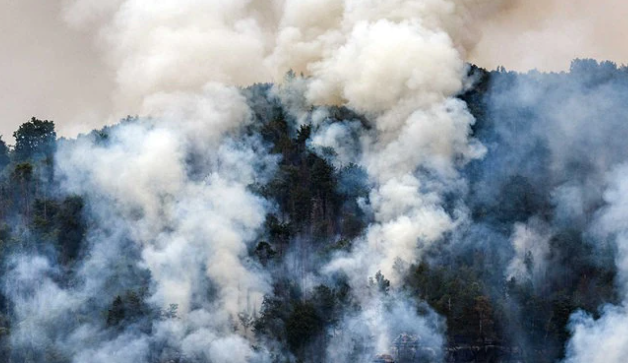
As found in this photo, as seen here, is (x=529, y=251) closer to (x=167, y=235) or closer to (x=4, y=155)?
(x=167, y=235)

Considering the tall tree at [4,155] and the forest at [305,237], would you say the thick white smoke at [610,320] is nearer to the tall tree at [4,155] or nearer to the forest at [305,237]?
the forest at [305,237]

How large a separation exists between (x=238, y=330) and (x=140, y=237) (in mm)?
9934

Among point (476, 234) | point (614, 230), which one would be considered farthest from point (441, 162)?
point (614, 230)

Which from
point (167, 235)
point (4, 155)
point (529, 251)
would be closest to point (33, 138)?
point (4, 155)

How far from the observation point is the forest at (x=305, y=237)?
65.8 metres

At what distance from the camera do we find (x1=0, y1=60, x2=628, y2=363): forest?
65.8 metres

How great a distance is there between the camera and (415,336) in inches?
2539

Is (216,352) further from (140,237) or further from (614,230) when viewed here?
(614,230)

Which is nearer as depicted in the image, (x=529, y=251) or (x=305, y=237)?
(x=529, y=251)

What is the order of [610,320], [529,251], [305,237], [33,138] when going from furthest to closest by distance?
1. [33,138]
2. [305,237]
3. [529,251]
4. [610,320]

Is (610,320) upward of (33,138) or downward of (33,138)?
downward

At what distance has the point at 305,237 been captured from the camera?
75688 mm

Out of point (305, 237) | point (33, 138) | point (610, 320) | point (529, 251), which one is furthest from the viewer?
point (33, 138)

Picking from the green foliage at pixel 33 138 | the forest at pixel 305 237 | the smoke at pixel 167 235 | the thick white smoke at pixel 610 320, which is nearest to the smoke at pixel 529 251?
the forest at pixel 305 237
